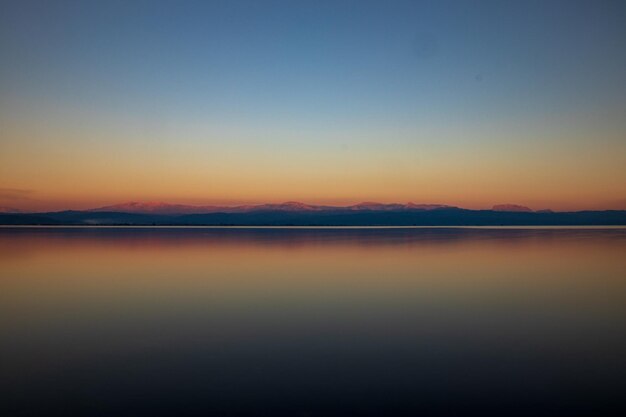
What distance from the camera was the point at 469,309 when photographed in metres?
14.1

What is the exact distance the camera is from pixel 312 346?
33.1 feet

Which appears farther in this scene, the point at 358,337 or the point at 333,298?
the point at 333,298

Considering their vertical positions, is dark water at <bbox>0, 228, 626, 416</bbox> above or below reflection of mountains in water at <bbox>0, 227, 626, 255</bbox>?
below

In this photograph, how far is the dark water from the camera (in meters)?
7.06

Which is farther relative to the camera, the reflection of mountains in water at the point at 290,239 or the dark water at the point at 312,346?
the reflection of mountains in water at the point at 290,239

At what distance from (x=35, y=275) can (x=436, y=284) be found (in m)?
16.8

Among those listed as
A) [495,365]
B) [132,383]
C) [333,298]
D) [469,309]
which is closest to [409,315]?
[469,309]

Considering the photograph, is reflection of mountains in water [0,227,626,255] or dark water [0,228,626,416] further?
reflection of mountains in water [0,227,626,255]

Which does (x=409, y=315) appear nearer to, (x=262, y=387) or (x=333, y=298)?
(x=333, y=298)

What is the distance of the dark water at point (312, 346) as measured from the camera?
706 cm

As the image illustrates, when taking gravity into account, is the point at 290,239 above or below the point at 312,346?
above

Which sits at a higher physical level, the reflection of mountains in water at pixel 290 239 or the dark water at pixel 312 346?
the reflection of mountains in water at pixel 290 239

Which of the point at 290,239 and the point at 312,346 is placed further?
the point at 290,239

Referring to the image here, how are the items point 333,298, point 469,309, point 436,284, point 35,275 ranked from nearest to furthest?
point 469,309 < point 333,298 < point 436,284 < point 35,275
